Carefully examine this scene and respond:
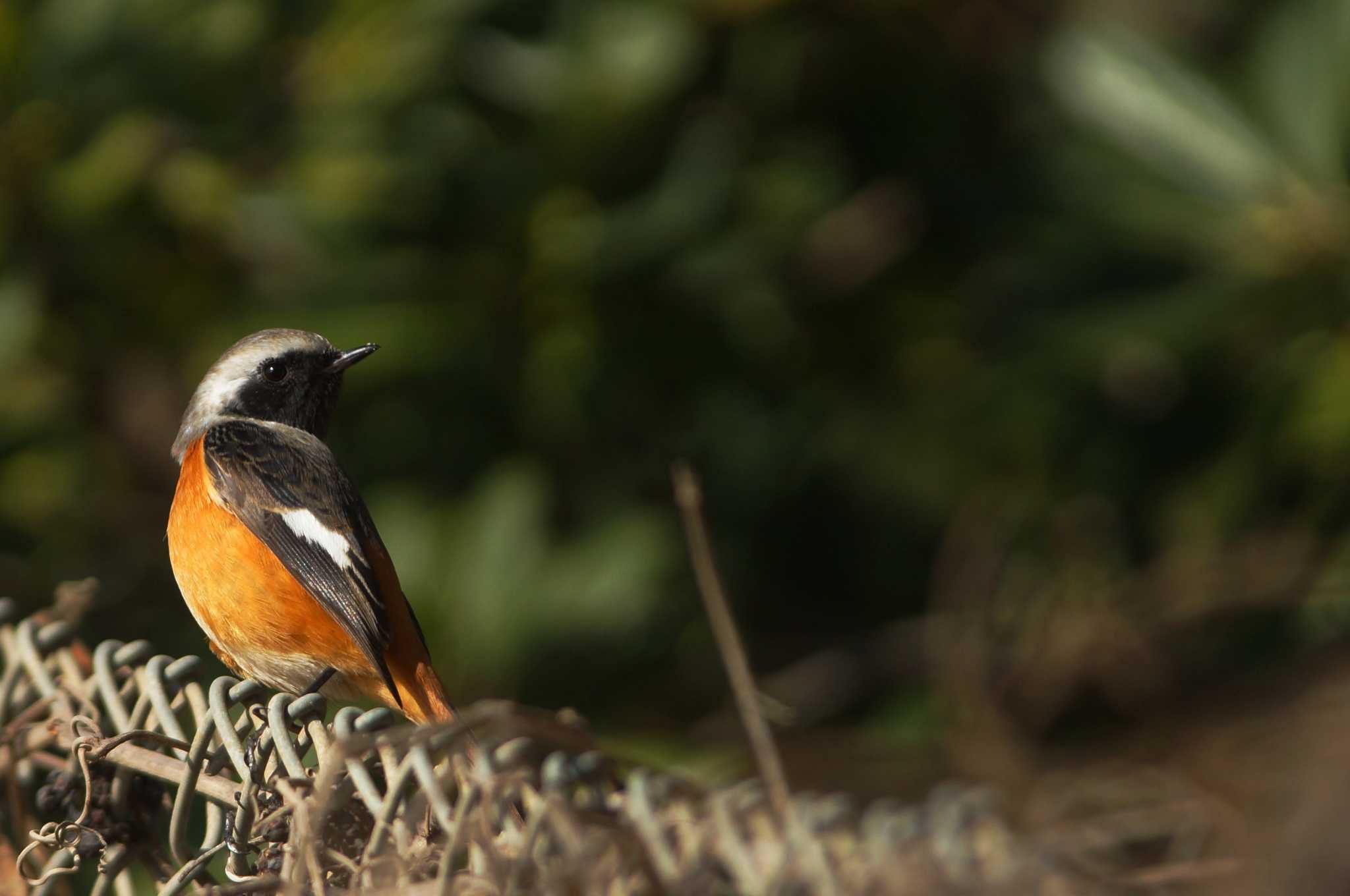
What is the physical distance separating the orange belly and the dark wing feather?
5cm

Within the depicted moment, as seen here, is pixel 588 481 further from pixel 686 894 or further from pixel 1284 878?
pixel 686 894

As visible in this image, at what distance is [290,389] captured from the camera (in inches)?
174

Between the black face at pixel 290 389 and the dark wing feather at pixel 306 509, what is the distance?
0.59 ft

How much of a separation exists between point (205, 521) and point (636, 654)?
8.19 ft

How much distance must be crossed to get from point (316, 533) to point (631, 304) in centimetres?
250

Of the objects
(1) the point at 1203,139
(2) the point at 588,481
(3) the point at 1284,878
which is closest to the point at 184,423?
(2) the point at 588,481

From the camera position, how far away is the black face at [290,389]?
173 inches

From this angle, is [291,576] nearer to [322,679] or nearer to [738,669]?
[322,679]

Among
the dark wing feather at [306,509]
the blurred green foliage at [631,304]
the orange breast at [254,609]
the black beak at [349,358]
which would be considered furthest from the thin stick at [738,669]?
the blurred green foliage at [631,304]

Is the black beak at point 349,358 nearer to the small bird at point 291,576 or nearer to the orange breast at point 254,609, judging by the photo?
the small bird at point 291,576

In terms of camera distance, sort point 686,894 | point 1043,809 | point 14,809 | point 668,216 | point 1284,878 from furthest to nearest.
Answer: point 668,216
point 1043,809
point 1284,878
point 14,809
point 686,894

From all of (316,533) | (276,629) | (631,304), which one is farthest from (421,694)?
(631,304)

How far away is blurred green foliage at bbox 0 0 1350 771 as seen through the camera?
5496 millimetres

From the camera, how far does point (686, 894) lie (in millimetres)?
1657
